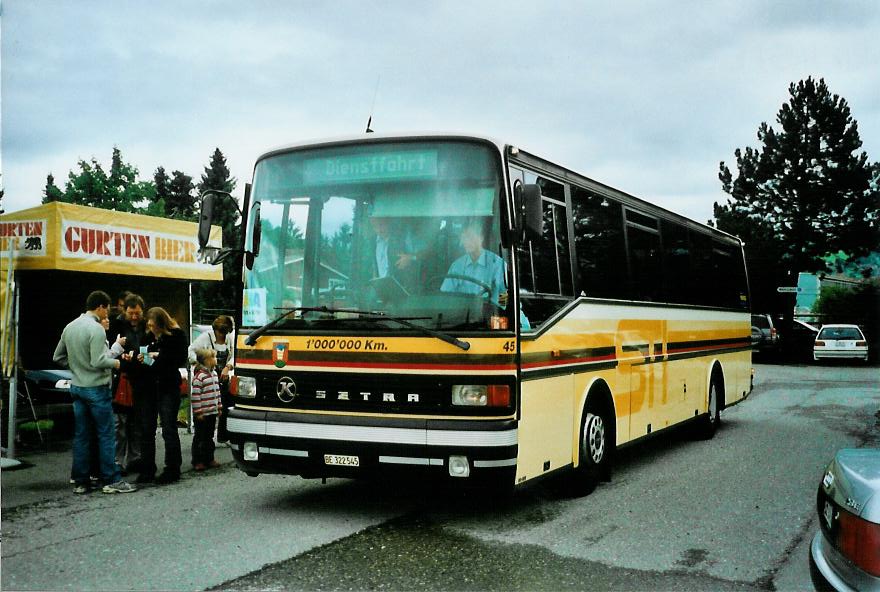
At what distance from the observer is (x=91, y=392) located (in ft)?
27.3

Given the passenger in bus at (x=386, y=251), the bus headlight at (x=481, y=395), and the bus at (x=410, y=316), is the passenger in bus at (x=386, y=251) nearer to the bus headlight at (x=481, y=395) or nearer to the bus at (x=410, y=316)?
the bus at (x=410, y=316)

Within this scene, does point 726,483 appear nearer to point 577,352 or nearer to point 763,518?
point 763,518

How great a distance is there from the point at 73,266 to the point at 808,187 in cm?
4912

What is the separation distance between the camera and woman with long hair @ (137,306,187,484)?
888cm

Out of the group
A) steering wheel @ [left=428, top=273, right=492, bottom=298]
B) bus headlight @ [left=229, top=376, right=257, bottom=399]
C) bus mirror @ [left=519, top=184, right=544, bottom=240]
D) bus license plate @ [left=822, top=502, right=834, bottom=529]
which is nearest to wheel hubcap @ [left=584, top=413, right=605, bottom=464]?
steering wheel @ [left=428, top=273, right=492, bottom=298]

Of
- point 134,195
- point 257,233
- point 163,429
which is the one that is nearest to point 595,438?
point 257,233

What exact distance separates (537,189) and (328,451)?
2.54 m

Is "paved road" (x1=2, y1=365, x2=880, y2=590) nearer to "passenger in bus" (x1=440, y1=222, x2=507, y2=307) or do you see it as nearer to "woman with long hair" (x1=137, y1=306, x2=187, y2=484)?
"woman with long hair" (x1=137, y1=306, x2=187, y2=484)

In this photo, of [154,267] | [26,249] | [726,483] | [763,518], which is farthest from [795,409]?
[26,249]

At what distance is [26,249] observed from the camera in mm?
11156

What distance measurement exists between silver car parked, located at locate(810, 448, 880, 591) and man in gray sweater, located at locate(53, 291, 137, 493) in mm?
6399

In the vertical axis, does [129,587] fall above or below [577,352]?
below

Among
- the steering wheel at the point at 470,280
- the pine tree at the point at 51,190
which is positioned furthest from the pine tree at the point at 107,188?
the steering wheel at the point at 470,280

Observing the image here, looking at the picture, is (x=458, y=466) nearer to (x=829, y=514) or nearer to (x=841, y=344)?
(x=829, y=514)
